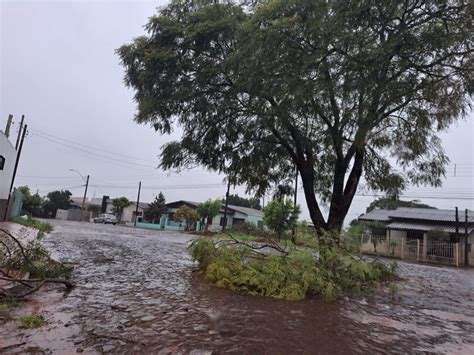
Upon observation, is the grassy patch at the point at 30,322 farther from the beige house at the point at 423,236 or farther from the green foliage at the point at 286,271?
the beige house at the point at 423,236

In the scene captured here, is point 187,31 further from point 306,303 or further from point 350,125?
point 306,303

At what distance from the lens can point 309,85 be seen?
308 inches

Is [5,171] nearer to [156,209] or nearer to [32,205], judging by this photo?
[156,209]

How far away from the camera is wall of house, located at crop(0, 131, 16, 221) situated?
56.5ft

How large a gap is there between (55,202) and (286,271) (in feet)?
177

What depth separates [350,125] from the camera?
9273 mm

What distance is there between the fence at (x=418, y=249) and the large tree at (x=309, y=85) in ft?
46.7

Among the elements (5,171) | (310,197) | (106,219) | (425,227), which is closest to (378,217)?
(425,227)

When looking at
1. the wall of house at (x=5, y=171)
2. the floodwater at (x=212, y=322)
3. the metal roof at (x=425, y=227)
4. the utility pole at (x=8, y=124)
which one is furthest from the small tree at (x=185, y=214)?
the floodwater at (x=212, y=322)

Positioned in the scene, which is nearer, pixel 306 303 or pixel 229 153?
pixel 306 303

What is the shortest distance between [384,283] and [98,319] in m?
7.85

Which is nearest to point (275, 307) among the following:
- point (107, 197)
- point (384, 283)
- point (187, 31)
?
point (384, 283)

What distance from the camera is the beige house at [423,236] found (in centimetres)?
2369

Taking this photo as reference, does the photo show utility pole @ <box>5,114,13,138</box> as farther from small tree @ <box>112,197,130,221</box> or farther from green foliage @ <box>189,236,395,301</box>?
small tree @ <box>112,197,130,221</box>
